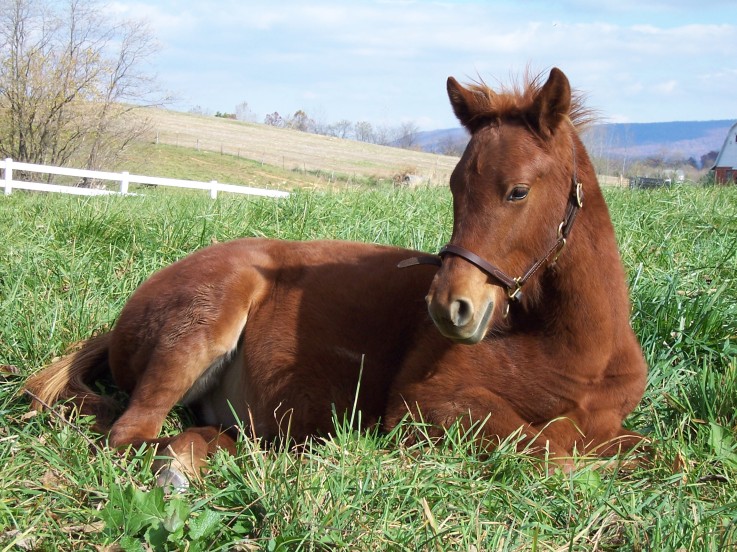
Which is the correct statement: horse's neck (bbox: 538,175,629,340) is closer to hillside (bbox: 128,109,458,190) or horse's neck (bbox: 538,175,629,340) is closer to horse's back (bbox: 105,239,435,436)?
horse's back (bbox: 105,239,435,436)

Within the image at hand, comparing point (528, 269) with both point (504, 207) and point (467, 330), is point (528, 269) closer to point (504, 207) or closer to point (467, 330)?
point (504, 207)

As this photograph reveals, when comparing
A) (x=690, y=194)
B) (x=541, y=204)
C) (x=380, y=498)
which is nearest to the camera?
(x=380, y=498)

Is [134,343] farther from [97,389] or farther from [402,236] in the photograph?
[402,236]

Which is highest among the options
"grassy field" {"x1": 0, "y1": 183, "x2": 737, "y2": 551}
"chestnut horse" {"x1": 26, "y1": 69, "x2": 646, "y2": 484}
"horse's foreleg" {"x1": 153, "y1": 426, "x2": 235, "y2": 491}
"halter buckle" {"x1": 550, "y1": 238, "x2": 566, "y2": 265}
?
"halter buckle" {"x1": 550, "y1": 238, "x2": 566, "y2": 265}

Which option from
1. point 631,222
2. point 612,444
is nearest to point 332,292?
point 612,444

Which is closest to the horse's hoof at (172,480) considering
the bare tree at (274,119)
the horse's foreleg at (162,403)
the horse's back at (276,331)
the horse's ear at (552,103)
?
the horse's foreleg at (162,403)

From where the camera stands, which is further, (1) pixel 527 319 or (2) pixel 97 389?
(2) pixel 97 389

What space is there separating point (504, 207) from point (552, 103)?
0.56m

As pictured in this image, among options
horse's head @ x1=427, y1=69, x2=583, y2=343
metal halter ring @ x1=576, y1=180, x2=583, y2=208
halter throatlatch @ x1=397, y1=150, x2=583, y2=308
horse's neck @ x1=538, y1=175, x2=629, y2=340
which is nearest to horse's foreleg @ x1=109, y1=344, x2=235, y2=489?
halter throatlatch @ x1=397, y1=150, x2=583, y2=308

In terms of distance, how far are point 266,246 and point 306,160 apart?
161 feet

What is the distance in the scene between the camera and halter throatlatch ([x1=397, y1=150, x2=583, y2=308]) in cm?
316

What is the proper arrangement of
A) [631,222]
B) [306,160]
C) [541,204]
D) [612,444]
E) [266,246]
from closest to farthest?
[541,204] < [612,444] < [266,246] < [631,222] < [306,160]

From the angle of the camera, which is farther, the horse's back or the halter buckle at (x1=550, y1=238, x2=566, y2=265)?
the horse's back

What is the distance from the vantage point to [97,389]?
4.63m
